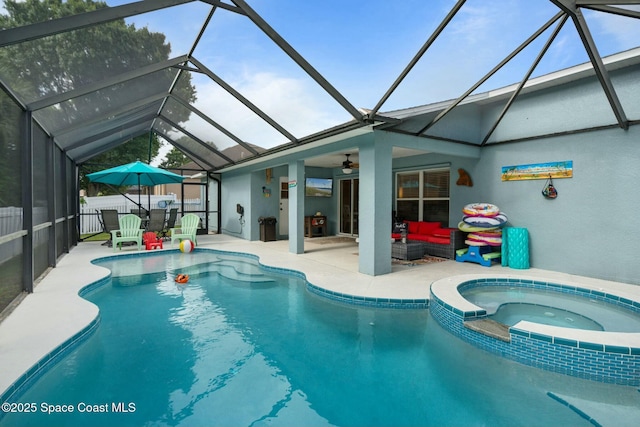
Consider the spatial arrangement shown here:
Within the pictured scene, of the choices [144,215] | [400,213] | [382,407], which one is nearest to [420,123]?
[400,213]

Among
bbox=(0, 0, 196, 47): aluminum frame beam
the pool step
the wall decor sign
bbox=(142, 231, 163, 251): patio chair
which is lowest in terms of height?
the pool step

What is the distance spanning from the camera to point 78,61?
432 centimetres

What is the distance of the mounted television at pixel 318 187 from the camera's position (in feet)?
37.9

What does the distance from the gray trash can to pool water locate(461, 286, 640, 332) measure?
24.1ft

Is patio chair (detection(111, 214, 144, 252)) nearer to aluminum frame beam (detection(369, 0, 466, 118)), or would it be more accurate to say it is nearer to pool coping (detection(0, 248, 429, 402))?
pool coping (detection(0, 248, 429, 402))

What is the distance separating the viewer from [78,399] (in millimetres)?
2496

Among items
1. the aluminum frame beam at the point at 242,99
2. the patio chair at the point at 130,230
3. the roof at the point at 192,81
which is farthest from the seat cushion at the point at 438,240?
the patio chair at the point at 130,230

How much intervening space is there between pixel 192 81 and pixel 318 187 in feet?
19.2

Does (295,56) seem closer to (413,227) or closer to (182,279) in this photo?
(182,279)

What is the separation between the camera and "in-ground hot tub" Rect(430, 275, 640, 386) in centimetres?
281

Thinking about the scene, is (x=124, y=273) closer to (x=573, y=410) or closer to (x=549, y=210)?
(x=573, y=410)

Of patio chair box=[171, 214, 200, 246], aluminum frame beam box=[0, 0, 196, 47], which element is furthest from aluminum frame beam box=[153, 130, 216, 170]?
aluminum frame beam box=[0, 0, 196, 47]

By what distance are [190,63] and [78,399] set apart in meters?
6.09

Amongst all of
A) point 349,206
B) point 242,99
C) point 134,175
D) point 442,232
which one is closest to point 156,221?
point 134,175
